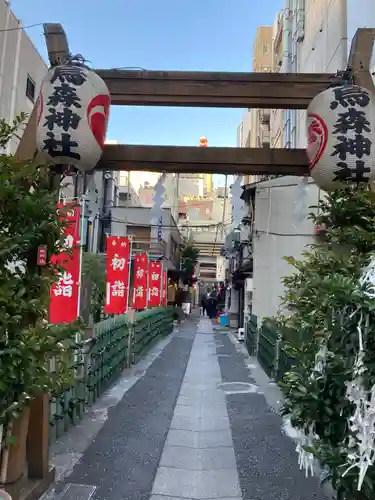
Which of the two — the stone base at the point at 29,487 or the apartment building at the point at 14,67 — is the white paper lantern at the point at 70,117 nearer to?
the stone base at the point at 29,487

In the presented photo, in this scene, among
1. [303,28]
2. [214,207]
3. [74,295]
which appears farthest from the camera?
[214,207]

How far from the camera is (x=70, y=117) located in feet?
14.8

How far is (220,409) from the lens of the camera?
8375 mm

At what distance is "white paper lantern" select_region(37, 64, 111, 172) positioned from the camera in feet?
14.6

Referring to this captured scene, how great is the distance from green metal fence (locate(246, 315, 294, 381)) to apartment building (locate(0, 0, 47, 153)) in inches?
347

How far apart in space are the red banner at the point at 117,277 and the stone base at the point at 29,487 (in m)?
7.34

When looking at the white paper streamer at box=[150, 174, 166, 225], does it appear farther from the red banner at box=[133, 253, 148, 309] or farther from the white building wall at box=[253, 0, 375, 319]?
the red banner at box=[133, 253, 148, 309]

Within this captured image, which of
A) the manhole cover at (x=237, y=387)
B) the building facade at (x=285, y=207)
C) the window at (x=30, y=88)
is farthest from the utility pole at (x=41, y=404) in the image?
the building facade at (x=285, y=207)

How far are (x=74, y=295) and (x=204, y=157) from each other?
3402 millimetres

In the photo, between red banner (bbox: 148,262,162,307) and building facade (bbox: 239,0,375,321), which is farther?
red banner (bbox: 148,262,162,307)

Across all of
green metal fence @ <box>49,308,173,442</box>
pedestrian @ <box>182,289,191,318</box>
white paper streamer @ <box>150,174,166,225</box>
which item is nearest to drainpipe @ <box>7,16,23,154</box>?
green metal fence @ <box>49,308,173,442</box>

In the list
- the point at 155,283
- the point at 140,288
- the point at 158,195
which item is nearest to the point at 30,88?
the point at 140,288

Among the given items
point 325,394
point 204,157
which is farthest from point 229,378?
point 325,394

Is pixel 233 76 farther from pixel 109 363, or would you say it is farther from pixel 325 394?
pixel 109 363
